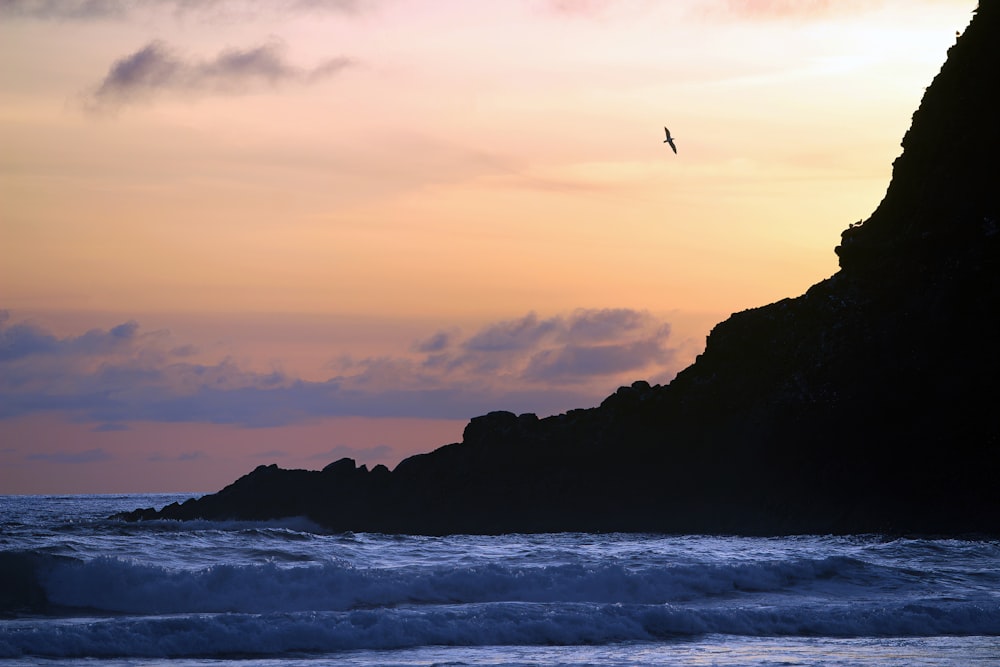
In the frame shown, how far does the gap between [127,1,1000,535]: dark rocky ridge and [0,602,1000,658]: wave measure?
23.6m

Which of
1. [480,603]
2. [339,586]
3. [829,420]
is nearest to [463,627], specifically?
[480,603]

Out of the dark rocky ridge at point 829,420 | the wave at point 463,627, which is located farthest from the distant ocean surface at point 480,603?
the dark rocky ridge at point 829,420

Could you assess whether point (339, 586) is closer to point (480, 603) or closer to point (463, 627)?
point (480, 603)

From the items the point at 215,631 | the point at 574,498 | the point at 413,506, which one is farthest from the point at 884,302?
the point at 215,631

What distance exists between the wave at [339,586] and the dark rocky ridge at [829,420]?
21119 mm

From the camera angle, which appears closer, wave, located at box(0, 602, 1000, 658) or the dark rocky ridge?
wave, located at box(0, 602, 1000, 658)

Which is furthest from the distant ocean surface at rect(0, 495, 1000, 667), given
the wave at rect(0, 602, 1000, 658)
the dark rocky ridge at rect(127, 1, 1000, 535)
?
the dark rocky ridge at rect(127, 1, 1000, 535)

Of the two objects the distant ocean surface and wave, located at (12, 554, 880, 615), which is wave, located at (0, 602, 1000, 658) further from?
wave, located at (12, 554, 880, 615)

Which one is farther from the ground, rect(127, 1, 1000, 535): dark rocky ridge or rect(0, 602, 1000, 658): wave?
rect(127, 1, 1000, 535): dark rocky ridge

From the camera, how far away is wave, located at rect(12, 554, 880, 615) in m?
28.2

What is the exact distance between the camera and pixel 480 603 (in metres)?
27.5

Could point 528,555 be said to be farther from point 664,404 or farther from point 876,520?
point 664,404

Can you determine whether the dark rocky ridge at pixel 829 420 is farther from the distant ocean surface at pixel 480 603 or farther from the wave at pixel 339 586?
the wave at pixel 339 586

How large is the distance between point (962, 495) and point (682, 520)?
39.3 feet
